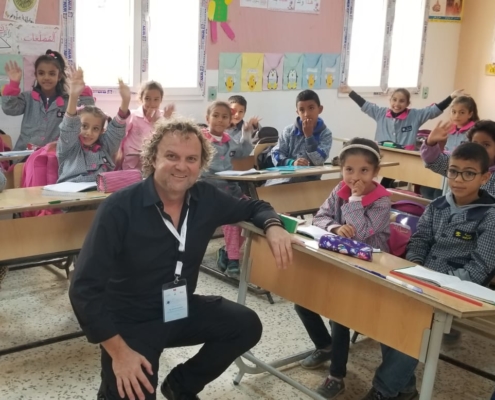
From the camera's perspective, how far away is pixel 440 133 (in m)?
2.95

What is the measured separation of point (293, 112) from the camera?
634cm

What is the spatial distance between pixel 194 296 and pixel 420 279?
0.81m

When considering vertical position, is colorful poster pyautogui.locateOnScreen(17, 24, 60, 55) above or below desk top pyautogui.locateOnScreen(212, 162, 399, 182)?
above

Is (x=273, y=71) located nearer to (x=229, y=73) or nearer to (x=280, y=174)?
(x=229, y=73)

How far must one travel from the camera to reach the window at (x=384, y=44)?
6.83 m

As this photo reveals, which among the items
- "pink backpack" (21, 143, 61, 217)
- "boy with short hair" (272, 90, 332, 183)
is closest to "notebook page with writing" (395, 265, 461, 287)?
"pink backpack" (21, 143, 61, 217)

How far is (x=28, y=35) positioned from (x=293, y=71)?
2.75m

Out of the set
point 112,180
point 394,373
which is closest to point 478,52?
point 112,180

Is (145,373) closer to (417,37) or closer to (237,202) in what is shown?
(237,202)

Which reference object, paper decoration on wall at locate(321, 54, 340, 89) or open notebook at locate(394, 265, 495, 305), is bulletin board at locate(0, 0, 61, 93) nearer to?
paper decoration on wall at locate(321, 54, 340, 89)

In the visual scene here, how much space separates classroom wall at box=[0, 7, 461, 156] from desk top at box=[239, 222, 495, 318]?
3171mm

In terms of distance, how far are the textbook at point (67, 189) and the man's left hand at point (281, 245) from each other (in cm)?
106

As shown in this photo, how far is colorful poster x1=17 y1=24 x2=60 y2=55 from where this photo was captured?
4395 millimetres

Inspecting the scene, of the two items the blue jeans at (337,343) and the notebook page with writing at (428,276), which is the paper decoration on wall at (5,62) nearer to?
the blue jeans at (337,343)
